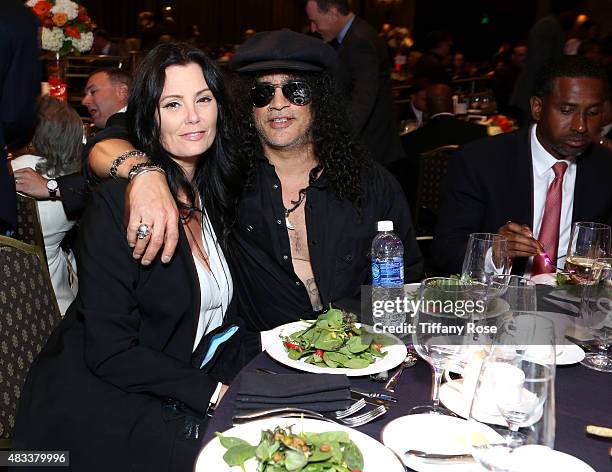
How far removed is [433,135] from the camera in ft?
17.0

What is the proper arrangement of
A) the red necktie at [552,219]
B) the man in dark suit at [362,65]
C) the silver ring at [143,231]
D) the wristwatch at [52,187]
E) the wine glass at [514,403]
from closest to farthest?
the wine glass at [514,403], the silver ring at [143,231], the red necktie at [552,219], the wristwatch at [52,187], the man in dark suit at [362,65]

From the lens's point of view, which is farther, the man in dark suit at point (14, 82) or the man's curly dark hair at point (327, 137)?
the man in dark suit at point (14, 82)

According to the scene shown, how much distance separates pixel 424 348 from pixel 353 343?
28cm

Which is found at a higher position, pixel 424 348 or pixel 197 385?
pixel 424 348

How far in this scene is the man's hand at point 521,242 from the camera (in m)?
2.20

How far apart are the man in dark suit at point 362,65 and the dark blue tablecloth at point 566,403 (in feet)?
11.3

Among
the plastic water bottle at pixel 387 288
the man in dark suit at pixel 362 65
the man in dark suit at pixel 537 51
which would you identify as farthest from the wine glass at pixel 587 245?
the man in dark suit at pixel 537 51

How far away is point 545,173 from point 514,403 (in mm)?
1888

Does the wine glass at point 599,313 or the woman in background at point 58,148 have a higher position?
the woman in background at point 58,148

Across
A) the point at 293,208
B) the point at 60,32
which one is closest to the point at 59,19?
the point at 60,32

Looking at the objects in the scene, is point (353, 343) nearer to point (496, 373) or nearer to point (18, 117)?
point (496, 373)

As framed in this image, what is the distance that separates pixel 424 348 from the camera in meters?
1.25

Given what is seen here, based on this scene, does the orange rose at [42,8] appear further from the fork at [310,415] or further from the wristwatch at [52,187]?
the fork at [310,415]

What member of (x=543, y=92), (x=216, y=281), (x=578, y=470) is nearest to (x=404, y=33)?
(x=543, y=92)
